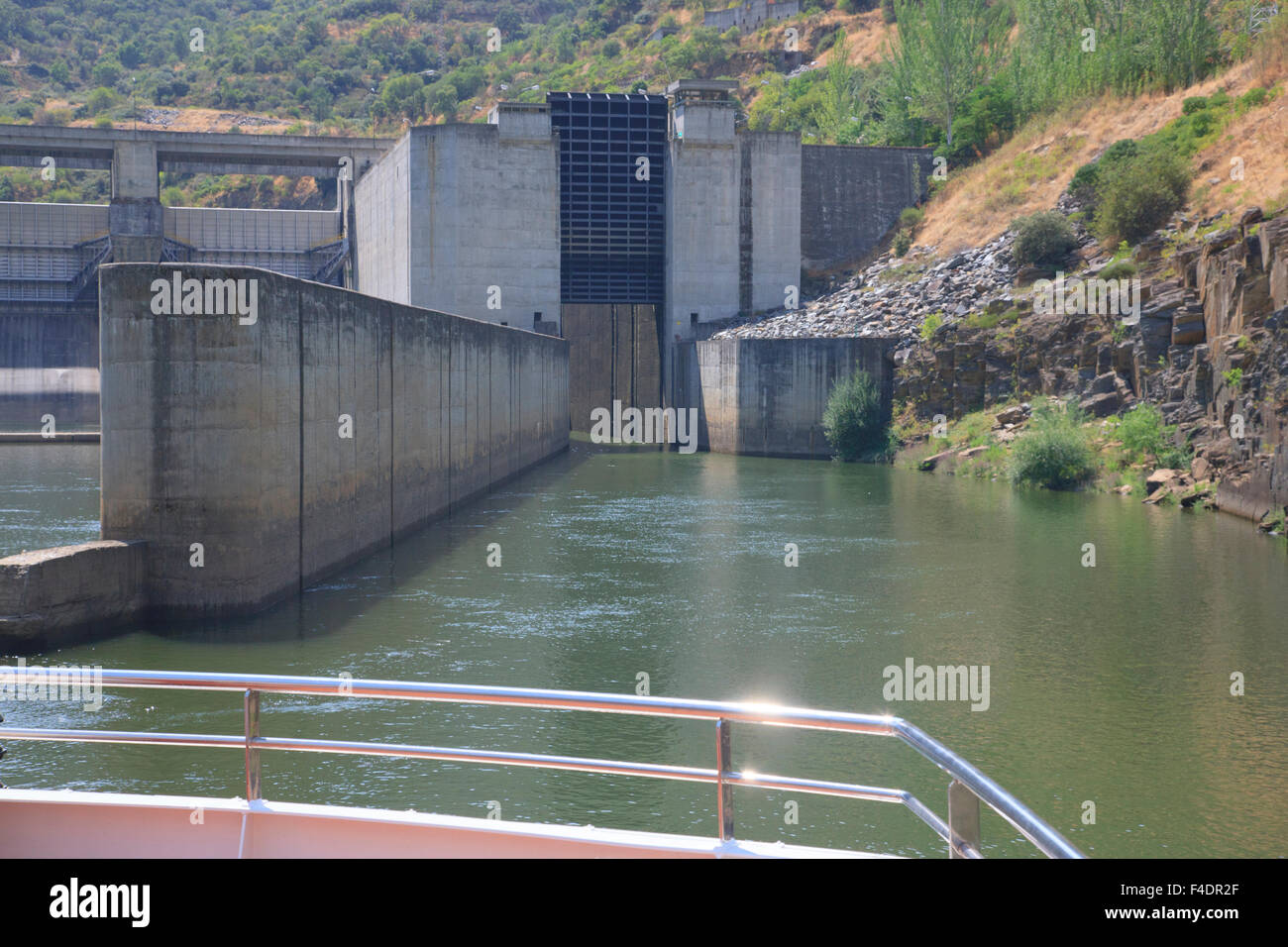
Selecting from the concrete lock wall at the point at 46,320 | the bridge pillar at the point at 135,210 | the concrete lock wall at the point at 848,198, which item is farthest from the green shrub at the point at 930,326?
the concrete lock wall at the point at 46,320

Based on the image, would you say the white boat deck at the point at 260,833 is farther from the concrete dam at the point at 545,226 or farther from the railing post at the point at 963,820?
the concrete dam at the point at 545,226

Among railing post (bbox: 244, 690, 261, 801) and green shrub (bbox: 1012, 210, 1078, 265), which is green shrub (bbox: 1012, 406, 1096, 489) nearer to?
green shrub (bbox: 1012, 210, 1078, 265)

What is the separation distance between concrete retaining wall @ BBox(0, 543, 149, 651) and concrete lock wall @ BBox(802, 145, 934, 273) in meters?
43.1

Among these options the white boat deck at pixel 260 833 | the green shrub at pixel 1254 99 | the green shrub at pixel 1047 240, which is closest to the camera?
the white boat deck at pixel 260 833

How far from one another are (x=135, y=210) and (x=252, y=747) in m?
58.7

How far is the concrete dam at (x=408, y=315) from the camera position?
15.5 meters

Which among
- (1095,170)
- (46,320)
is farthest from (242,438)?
(46,320)

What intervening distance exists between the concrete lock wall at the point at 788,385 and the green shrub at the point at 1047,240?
5.51 meters

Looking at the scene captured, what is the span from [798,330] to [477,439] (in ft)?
65.0

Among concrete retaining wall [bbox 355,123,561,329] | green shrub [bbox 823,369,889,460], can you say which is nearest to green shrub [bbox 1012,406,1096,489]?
green shrub [bbox 823,369,889,460]

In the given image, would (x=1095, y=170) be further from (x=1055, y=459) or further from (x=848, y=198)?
(x=1055, y=459)

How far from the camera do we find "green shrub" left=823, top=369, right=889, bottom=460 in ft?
137

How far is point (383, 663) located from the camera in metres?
14.2

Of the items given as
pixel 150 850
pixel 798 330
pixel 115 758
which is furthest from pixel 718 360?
pixel 150 850
